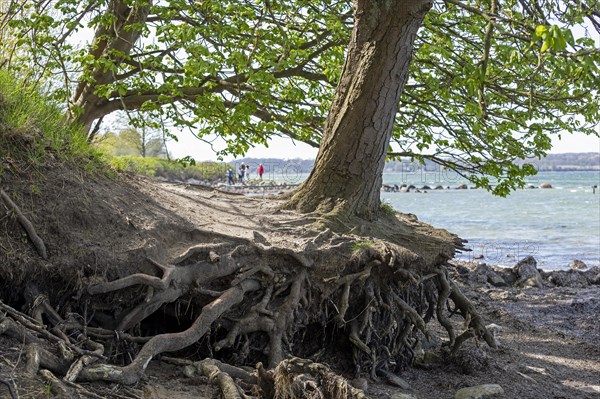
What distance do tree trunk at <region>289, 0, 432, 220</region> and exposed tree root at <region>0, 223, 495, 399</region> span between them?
0.78m

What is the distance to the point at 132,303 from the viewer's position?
23.2 ft

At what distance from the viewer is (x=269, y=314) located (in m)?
7.62

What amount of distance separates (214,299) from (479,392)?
3127 millimetres

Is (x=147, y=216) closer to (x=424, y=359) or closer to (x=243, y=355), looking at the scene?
(x=243, y=355)

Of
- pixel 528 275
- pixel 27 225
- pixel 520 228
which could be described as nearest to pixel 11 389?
pixel 27 225

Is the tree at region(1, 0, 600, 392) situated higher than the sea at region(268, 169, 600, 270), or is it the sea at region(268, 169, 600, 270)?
the tree at region(1, 0, 600, 392)

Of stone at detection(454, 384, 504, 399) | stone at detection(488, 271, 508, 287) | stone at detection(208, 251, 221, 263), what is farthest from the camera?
stone at detection(488, 271, 508, 287)

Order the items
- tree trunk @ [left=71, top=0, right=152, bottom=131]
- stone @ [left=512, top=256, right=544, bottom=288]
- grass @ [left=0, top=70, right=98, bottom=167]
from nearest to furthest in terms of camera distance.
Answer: grass @ [left=0, top=70, right=98, bottom=167]
tree trunk @ [left=71, top=0, right=152, bottom=131]
stone @ [left=512, top=256, right=544, bottom=288]

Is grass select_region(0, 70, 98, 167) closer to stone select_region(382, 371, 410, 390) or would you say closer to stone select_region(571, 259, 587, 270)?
stone select_region(382, 371, 410, 390)

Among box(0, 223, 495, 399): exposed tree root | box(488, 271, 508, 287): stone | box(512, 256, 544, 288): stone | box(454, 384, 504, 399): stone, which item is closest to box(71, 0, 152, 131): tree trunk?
box(0, 223, 495, 399): exposed tree root

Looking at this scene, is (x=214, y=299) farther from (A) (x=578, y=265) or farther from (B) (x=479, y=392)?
(A) (x=578, y=265)

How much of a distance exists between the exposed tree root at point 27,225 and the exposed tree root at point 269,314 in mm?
372

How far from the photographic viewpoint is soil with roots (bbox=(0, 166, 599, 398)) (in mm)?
5953

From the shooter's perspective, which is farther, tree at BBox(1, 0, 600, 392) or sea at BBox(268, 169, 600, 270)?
sea at BBox(268, 169, 600, 270)
